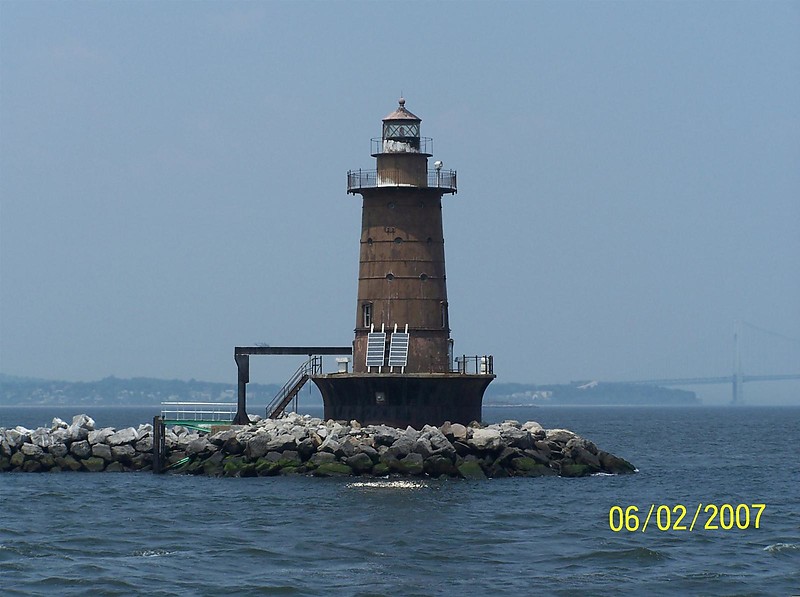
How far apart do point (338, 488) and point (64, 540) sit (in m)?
9.77

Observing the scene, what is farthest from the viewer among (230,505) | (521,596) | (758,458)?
(758,458)

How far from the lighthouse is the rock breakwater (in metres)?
1.01

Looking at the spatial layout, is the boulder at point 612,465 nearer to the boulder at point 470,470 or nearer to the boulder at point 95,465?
the boulder at point 470,470

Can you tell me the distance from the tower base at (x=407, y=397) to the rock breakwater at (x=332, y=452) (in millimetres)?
635

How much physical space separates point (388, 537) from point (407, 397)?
13464 mm

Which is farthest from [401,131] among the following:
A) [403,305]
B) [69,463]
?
[69,463]

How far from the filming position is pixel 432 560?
101 feet

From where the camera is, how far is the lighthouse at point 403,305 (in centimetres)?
4691

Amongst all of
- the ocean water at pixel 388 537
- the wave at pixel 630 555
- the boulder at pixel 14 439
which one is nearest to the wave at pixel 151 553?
the ocean water at pixel 388 537

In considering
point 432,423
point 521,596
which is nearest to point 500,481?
point 432,423

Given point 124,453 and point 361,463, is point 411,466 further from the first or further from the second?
point 124,453

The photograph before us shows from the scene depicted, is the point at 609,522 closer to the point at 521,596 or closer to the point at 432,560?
the point at 432,560

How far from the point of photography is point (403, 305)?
47.6 metres

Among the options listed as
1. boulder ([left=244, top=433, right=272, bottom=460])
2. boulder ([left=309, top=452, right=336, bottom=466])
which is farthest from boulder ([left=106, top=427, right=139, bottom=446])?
boulder ([left=309, top=452, right=336, bottom=466])
